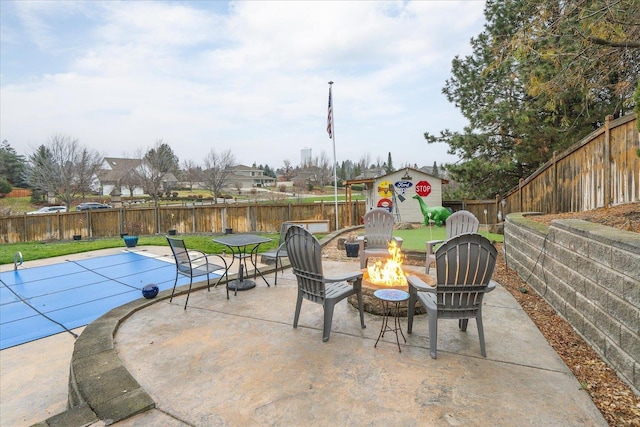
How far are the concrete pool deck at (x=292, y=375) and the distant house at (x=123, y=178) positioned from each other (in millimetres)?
31869

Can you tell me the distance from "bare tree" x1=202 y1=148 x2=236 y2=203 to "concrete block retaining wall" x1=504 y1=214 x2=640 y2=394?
1201 inches

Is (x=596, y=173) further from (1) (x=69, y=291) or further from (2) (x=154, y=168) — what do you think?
(2) (x=154, y=168)

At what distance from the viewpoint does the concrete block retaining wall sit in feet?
6.80

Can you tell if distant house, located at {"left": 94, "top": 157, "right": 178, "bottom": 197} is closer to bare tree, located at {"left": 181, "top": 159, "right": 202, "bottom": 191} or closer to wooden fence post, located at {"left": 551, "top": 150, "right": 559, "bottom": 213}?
bare tree, located at {"left": 181, "top": 159, "right": 202, "bottom": 191}

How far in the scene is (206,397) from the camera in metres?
2.10

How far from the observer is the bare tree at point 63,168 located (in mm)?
25344

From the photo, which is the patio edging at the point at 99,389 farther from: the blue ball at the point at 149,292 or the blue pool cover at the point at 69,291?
the blue pool cover at the point at 69,291

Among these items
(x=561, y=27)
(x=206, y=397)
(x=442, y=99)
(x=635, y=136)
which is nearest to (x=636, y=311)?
(x=206, y=397)

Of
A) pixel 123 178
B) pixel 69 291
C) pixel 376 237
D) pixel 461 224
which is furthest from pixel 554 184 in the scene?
pixel 123 178

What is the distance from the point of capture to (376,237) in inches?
221

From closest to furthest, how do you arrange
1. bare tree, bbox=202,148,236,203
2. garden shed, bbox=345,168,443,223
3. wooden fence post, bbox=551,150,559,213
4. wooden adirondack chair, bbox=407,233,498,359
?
wooden adirondack chair, bbox=407,233,498,359, wooden fence post, bbox=551,150,559,213, garden shed, bbox=345,168,443,223, bare tree, bbox=202,148,236,203

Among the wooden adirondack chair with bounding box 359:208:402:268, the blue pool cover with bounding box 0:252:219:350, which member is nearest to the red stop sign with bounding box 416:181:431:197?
the wooden adirondack chair with bounding box 359:208:402:268

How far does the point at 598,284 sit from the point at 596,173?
3.88 m

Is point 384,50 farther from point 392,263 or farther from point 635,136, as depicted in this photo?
point 392,263
